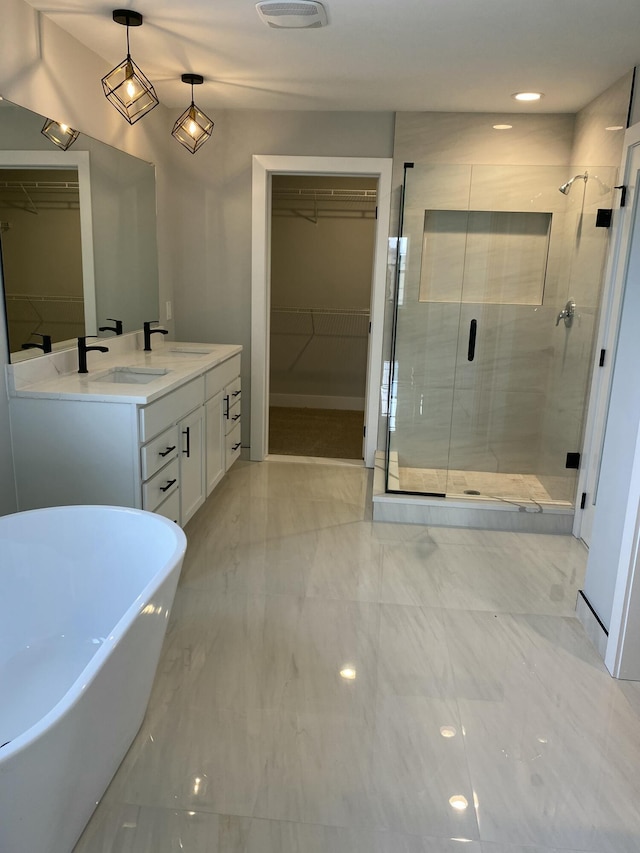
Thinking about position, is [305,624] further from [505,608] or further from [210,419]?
[210,419]

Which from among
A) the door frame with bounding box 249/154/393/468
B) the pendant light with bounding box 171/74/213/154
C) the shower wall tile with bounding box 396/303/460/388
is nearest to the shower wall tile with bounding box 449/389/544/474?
the shower wall tile with bounding box 396/303/460/388

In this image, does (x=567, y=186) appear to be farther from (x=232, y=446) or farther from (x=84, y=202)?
(x=84, y=202)

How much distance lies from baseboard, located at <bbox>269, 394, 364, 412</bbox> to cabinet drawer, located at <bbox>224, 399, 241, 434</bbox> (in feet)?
7.44

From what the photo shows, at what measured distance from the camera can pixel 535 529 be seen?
375cm

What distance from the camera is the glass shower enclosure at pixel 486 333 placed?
3.98 m

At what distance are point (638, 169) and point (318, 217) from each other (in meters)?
3.51

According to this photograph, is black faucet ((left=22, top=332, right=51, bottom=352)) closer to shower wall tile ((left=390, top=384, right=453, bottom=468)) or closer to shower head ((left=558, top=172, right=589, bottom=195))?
shower wall tile ((left=390, top=384, right=453, bottom=468))

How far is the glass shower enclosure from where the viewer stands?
3980 mm

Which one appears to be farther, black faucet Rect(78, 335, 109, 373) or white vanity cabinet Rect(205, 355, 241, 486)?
white vanity cabinet Rect(205, 355, 241, 486)

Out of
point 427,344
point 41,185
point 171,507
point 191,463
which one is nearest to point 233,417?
point 191,463

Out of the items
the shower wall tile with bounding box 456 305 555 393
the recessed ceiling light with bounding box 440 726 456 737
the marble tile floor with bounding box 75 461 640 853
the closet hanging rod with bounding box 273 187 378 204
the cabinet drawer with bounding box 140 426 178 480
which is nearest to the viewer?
the marble tile floor with bounding box 75 461 640 853

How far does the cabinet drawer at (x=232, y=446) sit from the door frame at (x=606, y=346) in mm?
2123

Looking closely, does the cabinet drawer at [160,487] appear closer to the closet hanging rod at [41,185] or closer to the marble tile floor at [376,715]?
the marble tile floor at [376,715]

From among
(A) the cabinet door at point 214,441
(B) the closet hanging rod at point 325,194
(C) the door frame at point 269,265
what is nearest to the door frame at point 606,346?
(C) the door frame at point 269,265
